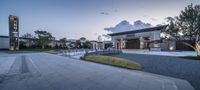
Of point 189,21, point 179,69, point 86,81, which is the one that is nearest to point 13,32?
point 86,81

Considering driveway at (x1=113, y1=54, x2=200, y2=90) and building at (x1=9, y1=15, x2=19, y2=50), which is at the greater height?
building at (x1=9, y1=15, x2=19, y2=50)

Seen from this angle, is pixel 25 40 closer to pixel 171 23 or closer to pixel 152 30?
pixel 152 30

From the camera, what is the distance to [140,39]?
115ft

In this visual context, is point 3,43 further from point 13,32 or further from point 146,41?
point 146,41

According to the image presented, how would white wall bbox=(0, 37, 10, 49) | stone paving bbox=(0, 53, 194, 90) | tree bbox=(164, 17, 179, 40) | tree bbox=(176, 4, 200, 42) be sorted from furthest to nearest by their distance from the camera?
white wall bbox=(0, 37, 10, 49) < tree bbox=(164, 17, 179, 40) < tree bbox=(176, 4, 200, 42) < stone paving bbox=(0, 53, 194, 90)

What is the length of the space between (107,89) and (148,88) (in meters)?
1.36

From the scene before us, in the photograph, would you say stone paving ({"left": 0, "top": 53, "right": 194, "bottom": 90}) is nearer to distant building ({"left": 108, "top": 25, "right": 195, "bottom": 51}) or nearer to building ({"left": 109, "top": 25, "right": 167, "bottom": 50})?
distant building ({"left": 108, "top": 25, "right": 195, "bottom": 51})

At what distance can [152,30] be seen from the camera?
31828 mm

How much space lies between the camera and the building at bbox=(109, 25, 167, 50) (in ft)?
102

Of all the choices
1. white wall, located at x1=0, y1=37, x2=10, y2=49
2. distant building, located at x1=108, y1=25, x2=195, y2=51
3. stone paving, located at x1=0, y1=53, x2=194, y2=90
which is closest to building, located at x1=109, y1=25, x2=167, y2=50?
distant building, located at x1=108, y1=25, x2=195, y2=51

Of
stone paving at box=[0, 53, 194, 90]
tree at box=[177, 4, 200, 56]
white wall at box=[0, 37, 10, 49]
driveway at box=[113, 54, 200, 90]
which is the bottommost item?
driveway at box=[113, 54, 200, 90]

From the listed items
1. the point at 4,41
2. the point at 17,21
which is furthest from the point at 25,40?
the point at 17,21

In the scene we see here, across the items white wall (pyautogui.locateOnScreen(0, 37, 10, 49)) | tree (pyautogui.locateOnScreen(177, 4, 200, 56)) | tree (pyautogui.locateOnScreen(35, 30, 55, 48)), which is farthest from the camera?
tree (pyautogui.locateOnScreen(35, 30, 55, 48))

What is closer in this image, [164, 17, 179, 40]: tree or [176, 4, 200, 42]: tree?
[176, 4, 200, 42]: tree
